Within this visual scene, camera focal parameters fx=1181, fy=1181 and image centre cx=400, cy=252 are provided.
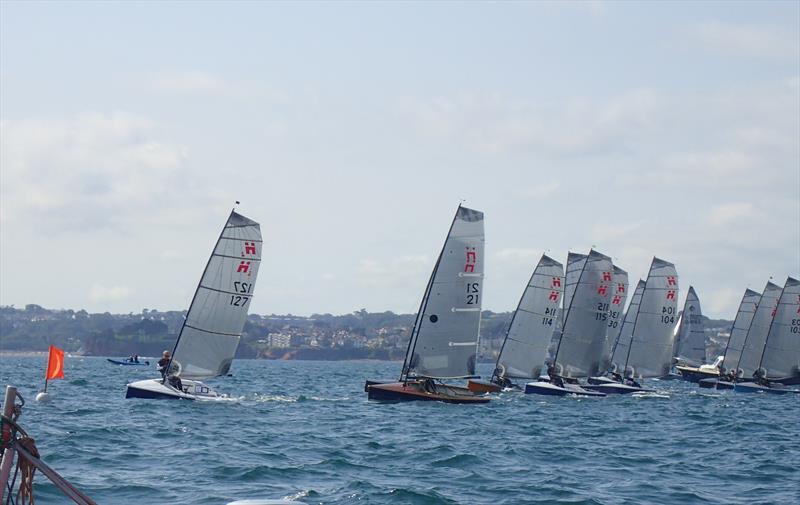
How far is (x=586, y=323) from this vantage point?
69.2 meters

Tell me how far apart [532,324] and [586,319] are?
4382 mm

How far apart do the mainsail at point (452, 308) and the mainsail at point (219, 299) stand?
8.23m

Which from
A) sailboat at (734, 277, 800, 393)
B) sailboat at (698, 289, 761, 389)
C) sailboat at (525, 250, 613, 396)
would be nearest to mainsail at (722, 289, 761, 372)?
Result: sailboat at (698, 289, 761, 389)

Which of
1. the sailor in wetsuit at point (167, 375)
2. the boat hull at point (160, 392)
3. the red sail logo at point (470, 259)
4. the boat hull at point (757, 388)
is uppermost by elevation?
the red sail logo at point (470, 259)

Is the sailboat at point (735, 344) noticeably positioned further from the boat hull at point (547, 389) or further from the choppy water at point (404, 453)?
the choppy water at point (404, 453)

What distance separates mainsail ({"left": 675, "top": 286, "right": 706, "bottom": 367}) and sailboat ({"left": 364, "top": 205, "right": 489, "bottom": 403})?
60.6 m

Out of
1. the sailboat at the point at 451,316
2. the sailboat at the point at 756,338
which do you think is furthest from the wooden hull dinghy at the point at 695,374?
the sailboat at the point at 451,316

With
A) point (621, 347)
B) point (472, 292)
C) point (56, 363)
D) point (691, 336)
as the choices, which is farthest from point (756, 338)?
point (56, 363)

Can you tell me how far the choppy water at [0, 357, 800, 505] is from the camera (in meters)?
24.8

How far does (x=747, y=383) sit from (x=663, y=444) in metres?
49.0

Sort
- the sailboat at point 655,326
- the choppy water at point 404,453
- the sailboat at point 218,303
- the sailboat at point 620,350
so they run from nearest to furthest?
the choppy water at point 404,453 → the sailboat at point 218,303 → the sailboat at point 620,350 → the sailboat at point 655,326

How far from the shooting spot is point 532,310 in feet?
218

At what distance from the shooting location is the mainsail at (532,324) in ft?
217

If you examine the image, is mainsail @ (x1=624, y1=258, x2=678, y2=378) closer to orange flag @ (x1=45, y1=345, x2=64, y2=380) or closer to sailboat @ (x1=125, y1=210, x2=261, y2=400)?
sailboat @ (x1=125, y1=210, x2=261, y2=400)
